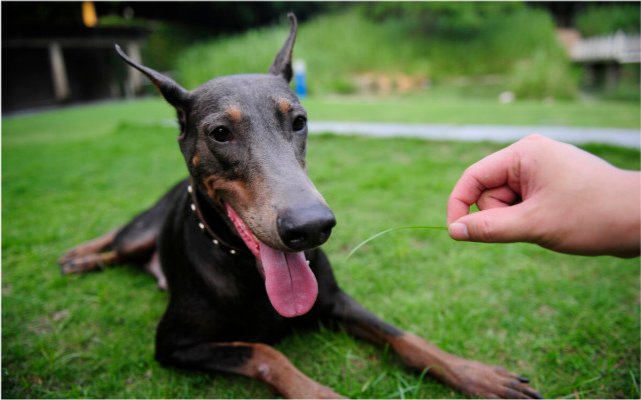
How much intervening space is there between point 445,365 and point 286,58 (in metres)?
1.94

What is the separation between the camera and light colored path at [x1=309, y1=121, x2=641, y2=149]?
557 cm

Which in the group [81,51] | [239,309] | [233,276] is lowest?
[239,309]

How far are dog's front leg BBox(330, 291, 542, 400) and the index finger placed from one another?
0.80 m

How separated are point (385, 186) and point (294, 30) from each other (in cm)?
255

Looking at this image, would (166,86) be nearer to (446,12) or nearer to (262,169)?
(262,169)

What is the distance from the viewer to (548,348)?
7.02ft

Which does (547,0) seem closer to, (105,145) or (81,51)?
(81,51)

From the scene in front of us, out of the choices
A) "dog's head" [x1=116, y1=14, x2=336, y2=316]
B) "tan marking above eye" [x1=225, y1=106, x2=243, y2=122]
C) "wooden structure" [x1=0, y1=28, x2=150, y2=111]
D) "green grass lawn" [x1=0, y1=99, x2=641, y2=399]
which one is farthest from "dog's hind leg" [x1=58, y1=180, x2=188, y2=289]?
"wooden structure" [x1=0, y1=28, x2=150, y2=111]

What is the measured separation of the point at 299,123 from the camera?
2129 mm

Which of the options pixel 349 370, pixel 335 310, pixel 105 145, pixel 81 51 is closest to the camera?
pixel 349 370

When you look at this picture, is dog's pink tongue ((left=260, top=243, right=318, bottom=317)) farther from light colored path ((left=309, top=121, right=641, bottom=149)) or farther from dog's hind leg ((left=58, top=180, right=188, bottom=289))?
light colored path ((left=309, top=121, right=641, bottom=149))

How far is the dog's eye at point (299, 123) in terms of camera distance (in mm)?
2107

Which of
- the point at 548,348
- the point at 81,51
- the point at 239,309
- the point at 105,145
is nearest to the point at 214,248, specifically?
the point at 239,309

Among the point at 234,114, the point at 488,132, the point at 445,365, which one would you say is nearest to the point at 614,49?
the point at 488,132
